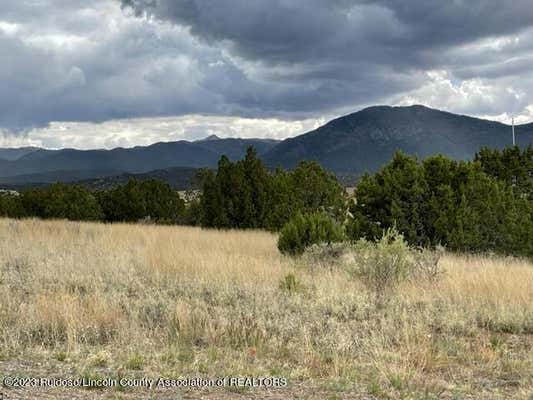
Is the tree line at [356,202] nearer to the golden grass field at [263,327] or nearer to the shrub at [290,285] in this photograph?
the golden grass field at [263,327]

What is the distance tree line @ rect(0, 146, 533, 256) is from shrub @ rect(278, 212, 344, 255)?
0.03 meters

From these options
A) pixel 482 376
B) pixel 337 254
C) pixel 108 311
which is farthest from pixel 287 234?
pixel 482 376

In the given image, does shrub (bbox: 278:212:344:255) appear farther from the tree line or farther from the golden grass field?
the golden grass field

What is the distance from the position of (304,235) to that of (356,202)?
3.81m

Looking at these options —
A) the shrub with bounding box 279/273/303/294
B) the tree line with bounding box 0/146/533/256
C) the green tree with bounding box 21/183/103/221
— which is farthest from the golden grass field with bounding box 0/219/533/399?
the green tree with bounding box 21/183/103/221

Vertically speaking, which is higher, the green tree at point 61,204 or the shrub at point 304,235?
the green tree at point 61,204

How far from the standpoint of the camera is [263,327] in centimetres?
696

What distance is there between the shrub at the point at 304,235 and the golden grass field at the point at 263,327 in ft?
7.19

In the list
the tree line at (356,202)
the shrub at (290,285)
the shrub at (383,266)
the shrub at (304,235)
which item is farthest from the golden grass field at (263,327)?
the tree line at (356,202)

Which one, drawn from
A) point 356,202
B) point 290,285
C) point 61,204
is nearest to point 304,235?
point 356,202

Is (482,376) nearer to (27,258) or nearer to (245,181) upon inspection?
(27,258)

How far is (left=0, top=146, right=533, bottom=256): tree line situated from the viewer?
51.4 feet

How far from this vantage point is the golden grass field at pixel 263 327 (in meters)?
5.36

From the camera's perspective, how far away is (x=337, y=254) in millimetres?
12703
